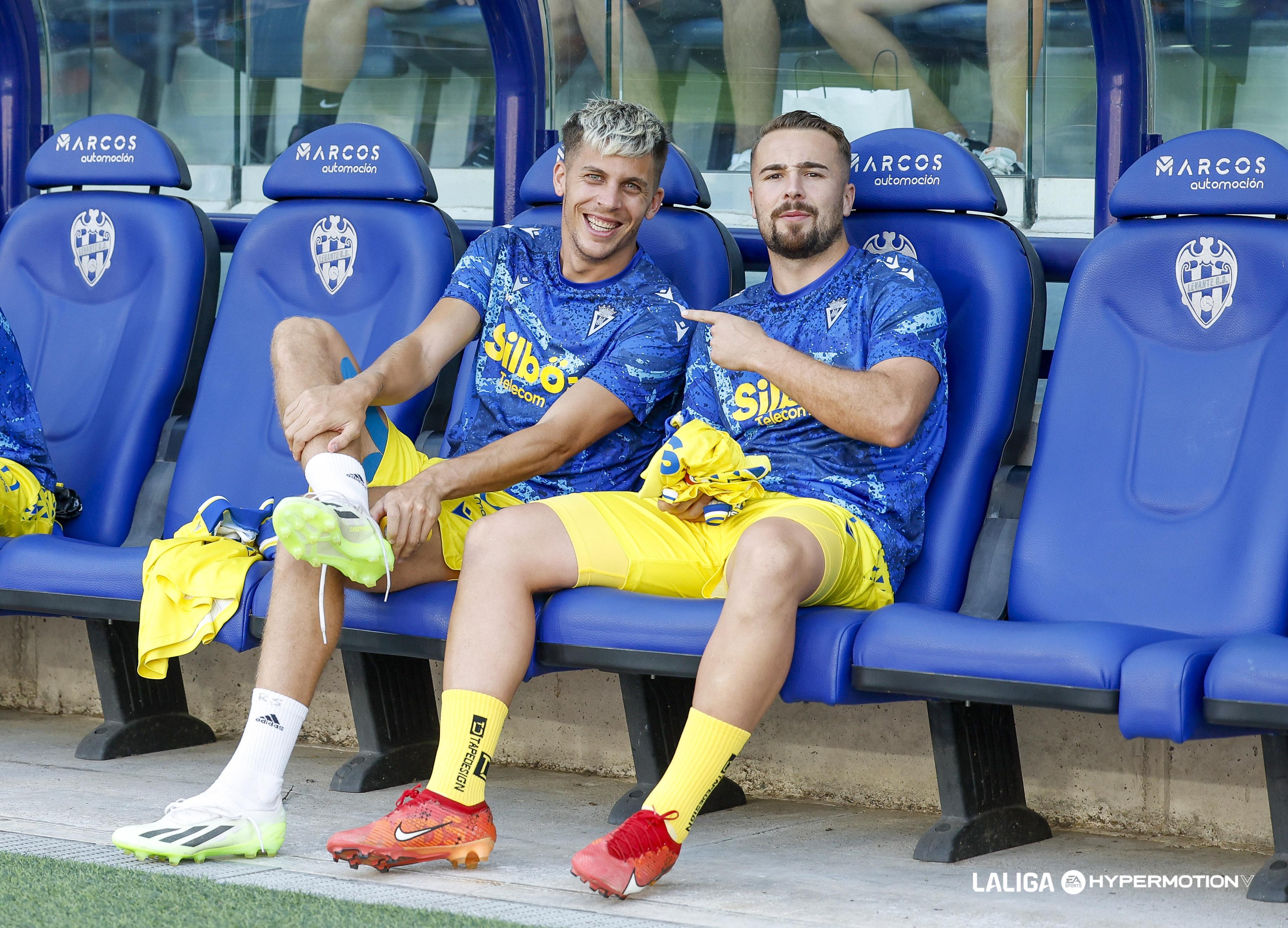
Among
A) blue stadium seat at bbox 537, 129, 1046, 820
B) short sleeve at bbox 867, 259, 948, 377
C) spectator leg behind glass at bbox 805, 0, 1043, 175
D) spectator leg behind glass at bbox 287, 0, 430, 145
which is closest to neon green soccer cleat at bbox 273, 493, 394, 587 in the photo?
blue stadium seat at bbox 537, 129, 1046, 820

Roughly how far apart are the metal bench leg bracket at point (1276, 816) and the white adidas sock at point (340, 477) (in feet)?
4.04

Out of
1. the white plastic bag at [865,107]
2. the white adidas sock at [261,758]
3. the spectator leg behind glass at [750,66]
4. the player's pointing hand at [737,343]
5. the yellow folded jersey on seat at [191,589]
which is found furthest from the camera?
the spectator leg behind glass at [750,66]

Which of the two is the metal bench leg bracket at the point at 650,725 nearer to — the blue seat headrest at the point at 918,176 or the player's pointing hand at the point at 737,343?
the player's pointing hand at the point at 737,343

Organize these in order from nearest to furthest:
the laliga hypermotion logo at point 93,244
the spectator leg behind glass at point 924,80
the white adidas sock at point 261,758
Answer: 1. the white adidas sock at point 261,758
2. the laliga hypermotion logo at point 93,244
3. the spectator leg behind glass at point 924,80

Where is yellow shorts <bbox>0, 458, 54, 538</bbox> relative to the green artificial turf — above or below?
above

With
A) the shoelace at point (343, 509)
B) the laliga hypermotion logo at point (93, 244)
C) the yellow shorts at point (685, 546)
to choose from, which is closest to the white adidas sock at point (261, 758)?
the shoelace at point (343, 509)

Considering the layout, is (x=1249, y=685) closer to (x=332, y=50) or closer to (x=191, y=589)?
(x=191, y=589)

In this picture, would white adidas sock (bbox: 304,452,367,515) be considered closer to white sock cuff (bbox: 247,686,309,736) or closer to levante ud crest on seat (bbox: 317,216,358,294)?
white sock cuff (bbox: 247,686,309,736)

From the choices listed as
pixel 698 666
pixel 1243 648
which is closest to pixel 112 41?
pixel 698 666

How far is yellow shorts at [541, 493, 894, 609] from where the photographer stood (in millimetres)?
2311

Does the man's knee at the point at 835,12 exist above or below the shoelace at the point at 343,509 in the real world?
above

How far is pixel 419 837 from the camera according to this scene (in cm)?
210

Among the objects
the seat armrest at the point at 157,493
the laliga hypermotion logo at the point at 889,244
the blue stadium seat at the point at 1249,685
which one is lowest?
the blue stadium seat at the point at 1249,685

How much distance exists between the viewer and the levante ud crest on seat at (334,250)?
3.15 metres
